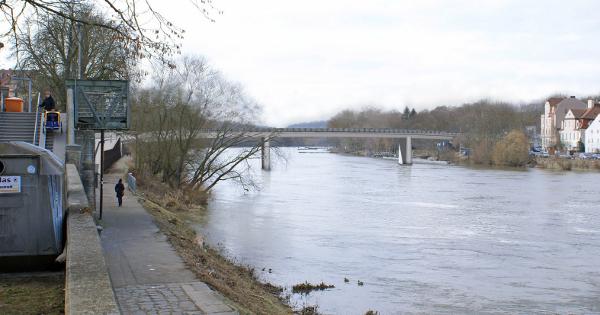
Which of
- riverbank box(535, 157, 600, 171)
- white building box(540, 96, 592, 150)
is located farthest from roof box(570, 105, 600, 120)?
riverbank box(535, 157, 600, 171)

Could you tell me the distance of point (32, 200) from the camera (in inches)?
370

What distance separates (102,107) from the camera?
18.4m

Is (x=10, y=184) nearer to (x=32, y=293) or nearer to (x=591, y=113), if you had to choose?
(x=32, y=293)

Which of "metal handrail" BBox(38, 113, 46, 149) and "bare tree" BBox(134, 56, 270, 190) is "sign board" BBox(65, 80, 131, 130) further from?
"bare tree" BBox(134, 56, 270, 190)

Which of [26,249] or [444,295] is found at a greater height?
[26,249]

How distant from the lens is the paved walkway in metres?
8.23

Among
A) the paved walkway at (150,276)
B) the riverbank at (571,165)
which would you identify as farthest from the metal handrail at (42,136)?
the riverbank at (571,165)

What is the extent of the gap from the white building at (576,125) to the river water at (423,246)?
221ft

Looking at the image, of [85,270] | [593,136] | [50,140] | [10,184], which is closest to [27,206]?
[10,184]

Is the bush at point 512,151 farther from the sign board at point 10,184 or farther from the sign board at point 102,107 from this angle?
the sign board at point 10,184

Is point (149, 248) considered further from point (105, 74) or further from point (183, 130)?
point (183, 130)

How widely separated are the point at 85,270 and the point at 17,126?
46.9ft

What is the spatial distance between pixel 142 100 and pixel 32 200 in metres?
27.5

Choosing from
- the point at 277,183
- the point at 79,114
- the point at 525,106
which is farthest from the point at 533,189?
the point at 525,106
